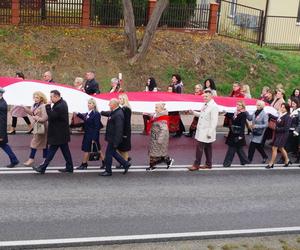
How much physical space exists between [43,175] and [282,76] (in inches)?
592

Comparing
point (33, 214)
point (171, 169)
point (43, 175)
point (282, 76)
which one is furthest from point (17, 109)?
point (282, 76)

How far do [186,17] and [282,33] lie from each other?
616 centimetres

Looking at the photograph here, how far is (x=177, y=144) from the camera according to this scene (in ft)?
47.3

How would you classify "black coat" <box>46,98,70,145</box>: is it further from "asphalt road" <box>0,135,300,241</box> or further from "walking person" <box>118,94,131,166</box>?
"walking person" <box>118,94,131,166</box>

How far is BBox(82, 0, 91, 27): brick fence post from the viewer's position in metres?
22.5

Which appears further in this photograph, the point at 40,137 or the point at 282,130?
the point at 282,130

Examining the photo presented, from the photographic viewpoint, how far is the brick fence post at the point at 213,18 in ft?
78.6

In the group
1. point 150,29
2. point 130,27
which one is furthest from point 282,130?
point 130,27

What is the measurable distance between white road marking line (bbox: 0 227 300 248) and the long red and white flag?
16.8ft

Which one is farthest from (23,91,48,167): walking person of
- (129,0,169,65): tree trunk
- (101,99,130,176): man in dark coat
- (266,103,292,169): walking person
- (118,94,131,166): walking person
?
(129,0,169,65): tree trunk

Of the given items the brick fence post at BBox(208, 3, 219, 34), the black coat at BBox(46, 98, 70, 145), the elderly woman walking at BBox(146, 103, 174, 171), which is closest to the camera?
the black coat at BBox(46, 98, 70, 145)

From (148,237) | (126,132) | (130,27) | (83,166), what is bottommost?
(83,166)

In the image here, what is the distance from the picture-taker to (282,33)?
27.5 m

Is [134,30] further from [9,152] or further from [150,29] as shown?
[9,152]
